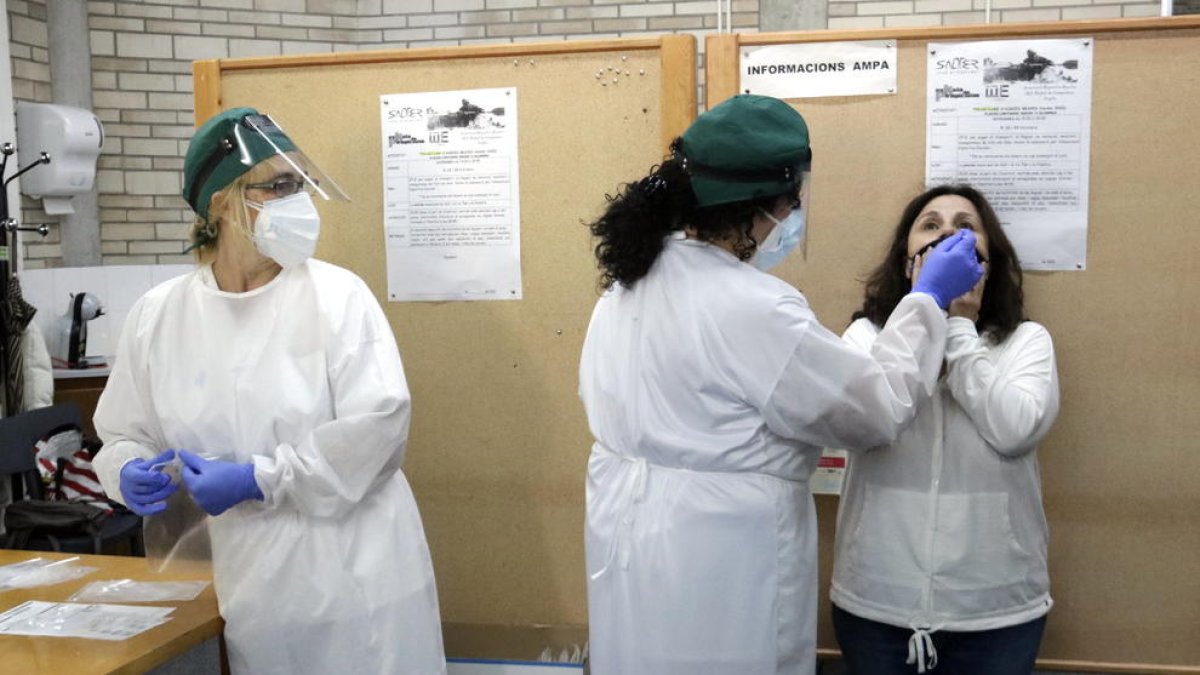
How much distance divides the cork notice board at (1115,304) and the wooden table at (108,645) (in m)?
1.44

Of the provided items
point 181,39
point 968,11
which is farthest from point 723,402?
point 181,39

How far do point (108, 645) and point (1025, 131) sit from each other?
198 cm

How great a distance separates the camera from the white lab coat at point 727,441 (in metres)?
1.59

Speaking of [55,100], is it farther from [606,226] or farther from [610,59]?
[606,226]

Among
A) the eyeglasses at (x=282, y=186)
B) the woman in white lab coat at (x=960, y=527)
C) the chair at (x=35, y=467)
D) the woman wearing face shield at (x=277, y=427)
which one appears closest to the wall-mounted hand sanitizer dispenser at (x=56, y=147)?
the chair at (x=35, y=467)

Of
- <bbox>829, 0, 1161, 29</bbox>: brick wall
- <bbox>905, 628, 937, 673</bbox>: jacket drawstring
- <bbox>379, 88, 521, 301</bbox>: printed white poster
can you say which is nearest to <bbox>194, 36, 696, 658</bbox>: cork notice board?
<bbox>379, 88, 521, 301</bbox>: printed white poster

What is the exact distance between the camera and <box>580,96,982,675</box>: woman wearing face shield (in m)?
1.60

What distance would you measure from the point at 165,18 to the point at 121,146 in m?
0.75

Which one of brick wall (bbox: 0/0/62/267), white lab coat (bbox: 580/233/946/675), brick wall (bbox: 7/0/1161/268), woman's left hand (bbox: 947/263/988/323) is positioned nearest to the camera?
white lab coat (bbox: 580/233/946/675)

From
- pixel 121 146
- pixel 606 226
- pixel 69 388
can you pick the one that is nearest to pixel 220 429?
pixel 606 226

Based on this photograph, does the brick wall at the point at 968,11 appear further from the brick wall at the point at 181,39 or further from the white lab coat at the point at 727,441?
the white lab coat at the point at 727,441

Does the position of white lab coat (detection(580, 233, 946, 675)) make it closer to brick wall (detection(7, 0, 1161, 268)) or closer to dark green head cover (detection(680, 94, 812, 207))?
dark green head cover (detection(680, 94, 812, 207))

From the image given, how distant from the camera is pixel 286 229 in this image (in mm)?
1851

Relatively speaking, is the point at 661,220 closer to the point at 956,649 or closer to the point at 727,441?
the point at 727,441
